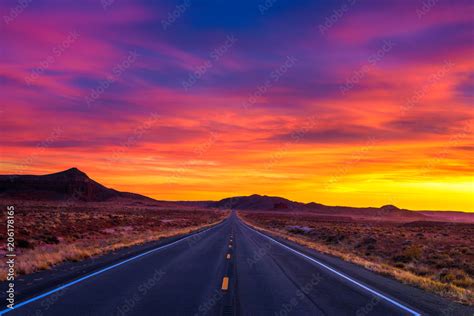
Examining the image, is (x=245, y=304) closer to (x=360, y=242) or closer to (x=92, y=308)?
(x=92, y=308)

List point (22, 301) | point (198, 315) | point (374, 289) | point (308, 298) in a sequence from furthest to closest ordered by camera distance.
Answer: point (374, 289) < point (308, 298) < point (22, 301) < point (198, 315)

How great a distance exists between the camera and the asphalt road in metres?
9.02

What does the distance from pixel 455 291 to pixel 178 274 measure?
25.7ft

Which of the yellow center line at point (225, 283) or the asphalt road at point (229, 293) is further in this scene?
the yellow center line at point (225, 283)

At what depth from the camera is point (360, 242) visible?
1422 inches

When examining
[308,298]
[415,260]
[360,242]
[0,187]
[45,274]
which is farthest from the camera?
[0,187]

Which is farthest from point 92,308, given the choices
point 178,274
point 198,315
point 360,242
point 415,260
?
point 360,242

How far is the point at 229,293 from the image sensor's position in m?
10.9

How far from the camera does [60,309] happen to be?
8664 millimetres

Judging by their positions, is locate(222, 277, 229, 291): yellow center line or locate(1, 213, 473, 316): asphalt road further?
locate(222, 277, 229, 291): yellow center line

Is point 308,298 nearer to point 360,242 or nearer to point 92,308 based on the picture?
point 92,308

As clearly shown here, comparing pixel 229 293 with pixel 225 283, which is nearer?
pixel 229 293

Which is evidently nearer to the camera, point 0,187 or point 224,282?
point 224,282

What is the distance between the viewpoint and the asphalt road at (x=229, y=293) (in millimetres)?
9016
